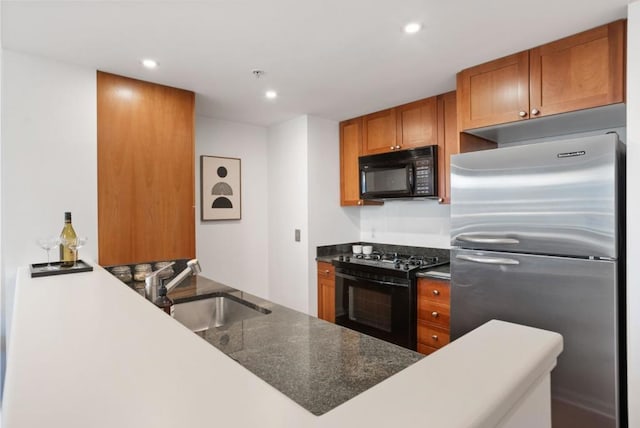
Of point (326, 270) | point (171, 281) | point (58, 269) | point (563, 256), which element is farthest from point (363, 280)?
point (58, 269)

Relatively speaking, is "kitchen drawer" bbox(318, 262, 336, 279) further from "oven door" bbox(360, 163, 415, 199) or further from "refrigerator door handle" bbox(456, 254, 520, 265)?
"refrigerator door handle" bbox(456, 254, 520, 265)

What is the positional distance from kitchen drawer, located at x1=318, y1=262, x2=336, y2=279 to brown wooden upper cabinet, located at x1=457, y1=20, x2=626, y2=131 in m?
1.74

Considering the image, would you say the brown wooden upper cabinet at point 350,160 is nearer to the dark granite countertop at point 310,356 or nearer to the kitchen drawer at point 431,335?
the kitchen drawer at point 431,335

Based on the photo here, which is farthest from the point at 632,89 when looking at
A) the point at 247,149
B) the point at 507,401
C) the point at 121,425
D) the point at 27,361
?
the point at 247,149

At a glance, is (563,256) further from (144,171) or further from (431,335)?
(144,171)

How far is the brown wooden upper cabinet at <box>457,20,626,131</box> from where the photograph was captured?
176cm

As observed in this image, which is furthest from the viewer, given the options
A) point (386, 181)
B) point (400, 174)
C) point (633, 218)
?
point (386, 181)

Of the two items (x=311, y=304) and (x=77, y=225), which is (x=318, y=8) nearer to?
(x=77, y=225)

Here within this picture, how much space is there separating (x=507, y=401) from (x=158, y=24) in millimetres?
2066

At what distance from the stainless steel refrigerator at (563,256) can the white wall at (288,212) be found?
1.75 metres

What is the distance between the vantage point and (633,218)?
5.34ft

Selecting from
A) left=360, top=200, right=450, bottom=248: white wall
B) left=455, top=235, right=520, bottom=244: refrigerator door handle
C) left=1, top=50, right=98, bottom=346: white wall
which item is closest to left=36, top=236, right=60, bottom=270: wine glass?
left=1, top=50, right=98, bottom=346: white wall

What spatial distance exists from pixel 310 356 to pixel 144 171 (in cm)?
199

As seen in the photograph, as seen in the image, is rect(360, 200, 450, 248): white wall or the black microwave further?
rect(360, 200, 450, 248): white wall
